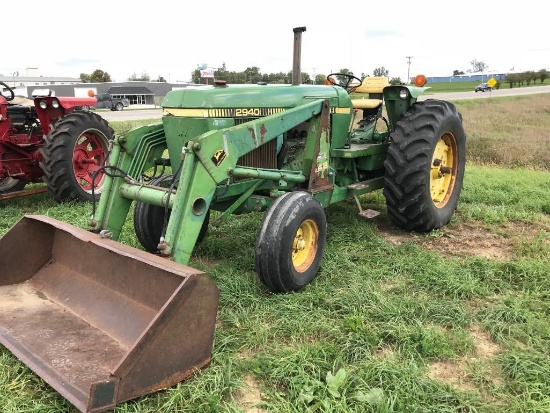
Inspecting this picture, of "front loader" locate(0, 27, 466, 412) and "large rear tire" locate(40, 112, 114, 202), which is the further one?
"large rear tire" locate(40, 112, 114, 202)

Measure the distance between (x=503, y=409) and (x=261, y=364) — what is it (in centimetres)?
129

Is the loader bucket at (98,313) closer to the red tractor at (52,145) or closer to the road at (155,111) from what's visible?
the red tractor at (52,145)

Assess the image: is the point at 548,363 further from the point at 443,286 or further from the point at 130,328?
the point at 130,328

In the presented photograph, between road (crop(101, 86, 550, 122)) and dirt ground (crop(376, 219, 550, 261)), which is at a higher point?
road (crop(101, 86, 550, 122))

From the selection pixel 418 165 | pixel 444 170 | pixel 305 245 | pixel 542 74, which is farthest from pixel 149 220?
pixel 542 74

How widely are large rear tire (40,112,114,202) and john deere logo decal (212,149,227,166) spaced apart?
3.06 m

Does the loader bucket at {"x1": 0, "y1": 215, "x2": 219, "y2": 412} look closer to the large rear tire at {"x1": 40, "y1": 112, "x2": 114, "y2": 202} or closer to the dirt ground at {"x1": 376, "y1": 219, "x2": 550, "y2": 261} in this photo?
the large rear tire at {"x1": 40, "y1": 112, "x2": 114, "y2": 202}

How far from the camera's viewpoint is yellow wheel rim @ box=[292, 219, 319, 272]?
12.6 ft

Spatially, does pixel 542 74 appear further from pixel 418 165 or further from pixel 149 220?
pixel 149 220

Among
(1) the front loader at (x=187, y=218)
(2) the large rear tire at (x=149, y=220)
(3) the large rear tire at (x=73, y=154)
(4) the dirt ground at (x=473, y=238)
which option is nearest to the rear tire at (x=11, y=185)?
(3) the large rear tire at (x=73, y=154)

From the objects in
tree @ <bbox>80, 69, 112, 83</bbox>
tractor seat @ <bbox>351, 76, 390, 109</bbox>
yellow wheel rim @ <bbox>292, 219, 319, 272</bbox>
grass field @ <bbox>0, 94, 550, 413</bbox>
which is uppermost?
tree @ <bbox>80, 69, 112, 83</bbox>

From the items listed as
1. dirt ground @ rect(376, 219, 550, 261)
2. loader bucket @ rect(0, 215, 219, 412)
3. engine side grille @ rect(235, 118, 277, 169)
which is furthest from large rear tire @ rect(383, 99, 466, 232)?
loader bucket @ rect(0, 215, 219, 412)

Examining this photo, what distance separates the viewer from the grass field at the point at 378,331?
8.36 feet

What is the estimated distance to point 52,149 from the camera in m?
6.29
